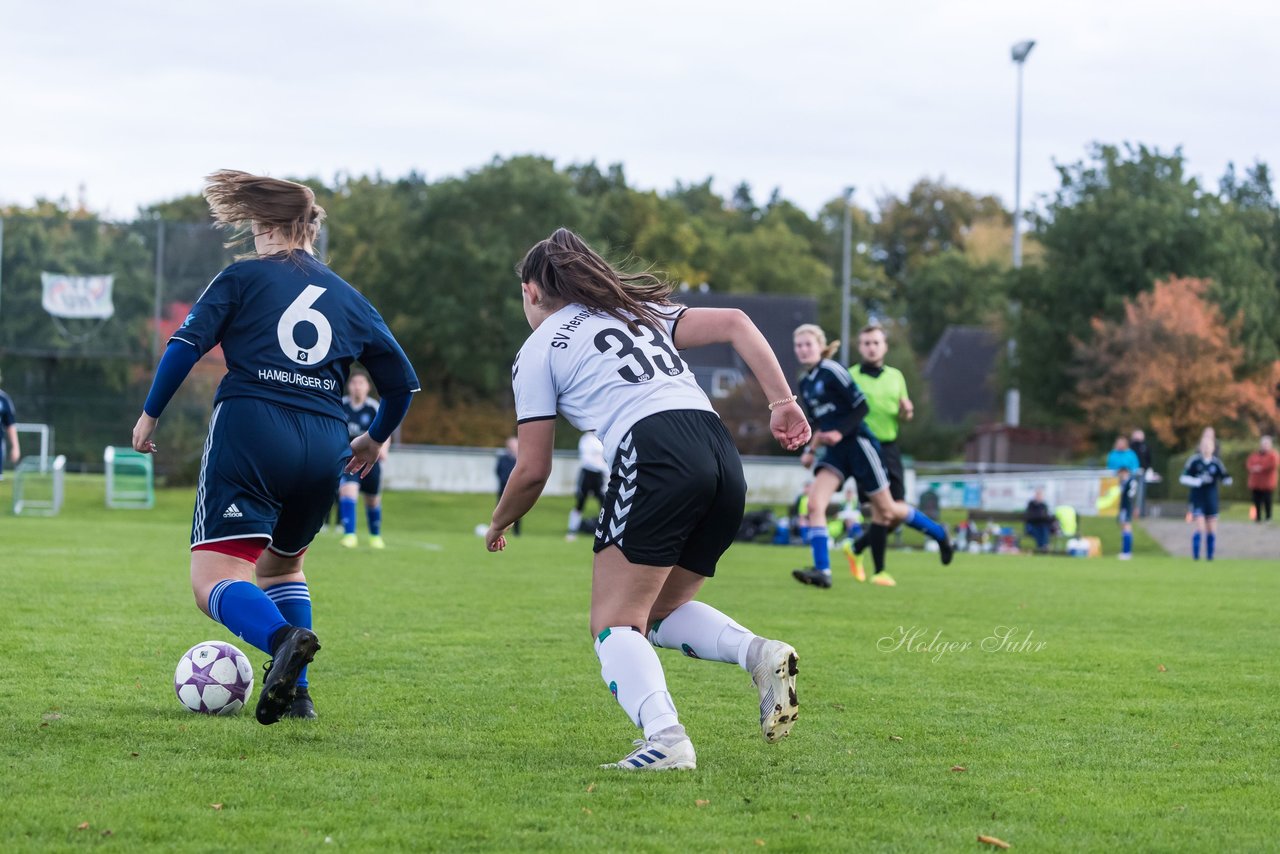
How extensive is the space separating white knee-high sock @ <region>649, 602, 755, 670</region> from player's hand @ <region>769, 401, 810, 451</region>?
25.4 inches

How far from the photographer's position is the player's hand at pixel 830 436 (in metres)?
12.4

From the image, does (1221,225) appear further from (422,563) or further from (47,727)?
(47,727)

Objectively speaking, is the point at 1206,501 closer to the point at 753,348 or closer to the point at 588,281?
the point at 753,348

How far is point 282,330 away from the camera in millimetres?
5227

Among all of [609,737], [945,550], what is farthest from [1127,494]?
[609,737]

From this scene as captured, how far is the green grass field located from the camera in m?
3.85

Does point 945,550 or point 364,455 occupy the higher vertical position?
point 364,455

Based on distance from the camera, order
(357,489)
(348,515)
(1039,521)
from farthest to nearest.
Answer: (1039,521)
(348,515)
(357,489)

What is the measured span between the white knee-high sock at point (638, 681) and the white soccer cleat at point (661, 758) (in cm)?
5

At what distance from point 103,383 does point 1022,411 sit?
1545 inches

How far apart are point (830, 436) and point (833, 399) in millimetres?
391


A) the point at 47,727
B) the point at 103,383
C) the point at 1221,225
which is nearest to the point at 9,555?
the point at 47,727

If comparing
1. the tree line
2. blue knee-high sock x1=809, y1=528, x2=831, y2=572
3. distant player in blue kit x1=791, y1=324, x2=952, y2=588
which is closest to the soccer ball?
distant player in blue kit x1=791, y1=324, x2=952, y2=588

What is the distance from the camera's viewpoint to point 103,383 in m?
32.4
